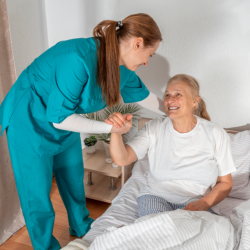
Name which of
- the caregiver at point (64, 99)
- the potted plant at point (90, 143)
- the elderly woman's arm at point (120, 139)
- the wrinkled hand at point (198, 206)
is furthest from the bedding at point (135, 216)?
the potted plant at point (90, 143)

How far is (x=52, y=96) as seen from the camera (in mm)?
1164

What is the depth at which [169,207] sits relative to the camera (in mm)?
1323

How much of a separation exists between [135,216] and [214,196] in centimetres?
41

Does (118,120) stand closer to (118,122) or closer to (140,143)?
(118,122)

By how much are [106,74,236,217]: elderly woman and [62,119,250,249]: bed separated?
0.08 m

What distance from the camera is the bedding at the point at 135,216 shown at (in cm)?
104

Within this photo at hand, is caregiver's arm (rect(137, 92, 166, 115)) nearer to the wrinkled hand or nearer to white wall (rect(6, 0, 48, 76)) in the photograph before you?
the wrinkled hand

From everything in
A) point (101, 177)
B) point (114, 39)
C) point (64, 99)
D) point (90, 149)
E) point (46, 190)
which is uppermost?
point (114, 39)

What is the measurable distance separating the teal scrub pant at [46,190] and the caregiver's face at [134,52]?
0.69 metres

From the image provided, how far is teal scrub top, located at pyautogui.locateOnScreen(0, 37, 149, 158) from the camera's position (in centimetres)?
116

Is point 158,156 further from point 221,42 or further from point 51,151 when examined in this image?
point 221,42

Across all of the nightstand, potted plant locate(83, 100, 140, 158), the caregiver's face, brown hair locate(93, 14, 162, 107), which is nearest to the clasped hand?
brown hair locate(93, 14, 162, 107)

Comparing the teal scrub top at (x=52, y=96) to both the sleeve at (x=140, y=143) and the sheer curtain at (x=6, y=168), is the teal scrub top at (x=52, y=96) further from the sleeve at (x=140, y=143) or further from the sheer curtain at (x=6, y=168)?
the sheer curtain at (x=6, y=168)

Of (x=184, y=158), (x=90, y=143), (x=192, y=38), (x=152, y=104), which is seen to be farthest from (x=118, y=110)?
(x=184, y=158)
